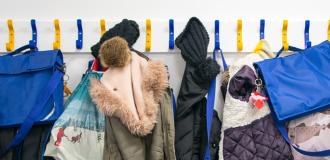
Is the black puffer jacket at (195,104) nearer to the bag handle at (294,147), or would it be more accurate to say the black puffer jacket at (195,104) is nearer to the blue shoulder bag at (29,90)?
the bag handle at (294,147)

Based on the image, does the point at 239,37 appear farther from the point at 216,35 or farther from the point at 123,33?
the point at 123,33

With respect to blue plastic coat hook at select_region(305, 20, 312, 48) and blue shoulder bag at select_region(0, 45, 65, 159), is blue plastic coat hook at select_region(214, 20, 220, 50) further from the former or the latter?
blue shoulder bag at select_region(0, 45, 65, 159)

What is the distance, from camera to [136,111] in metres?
1.06

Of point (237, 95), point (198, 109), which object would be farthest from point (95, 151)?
point (237, 95)

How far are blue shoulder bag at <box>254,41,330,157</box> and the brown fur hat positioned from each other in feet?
1.48

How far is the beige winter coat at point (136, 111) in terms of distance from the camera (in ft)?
3.40

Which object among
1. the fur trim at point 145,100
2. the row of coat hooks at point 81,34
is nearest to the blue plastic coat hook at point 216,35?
the row of coat hooks at point 81,34

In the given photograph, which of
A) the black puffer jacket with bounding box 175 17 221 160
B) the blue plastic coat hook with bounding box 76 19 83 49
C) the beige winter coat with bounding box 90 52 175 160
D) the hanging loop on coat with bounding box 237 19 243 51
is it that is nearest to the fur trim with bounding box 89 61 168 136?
Answer: the beige winter coat with bounding box 90 52 175 160

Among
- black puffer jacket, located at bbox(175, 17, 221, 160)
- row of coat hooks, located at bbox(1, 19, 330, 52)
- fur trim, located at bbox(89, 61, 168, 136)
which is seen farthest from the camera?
row of coat hooks, located at bbox(1, 19, 330, 52)

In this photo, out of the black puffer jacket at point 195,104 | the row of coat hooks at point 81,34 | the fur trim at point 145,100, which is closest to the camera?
the fur trim at point 145,100

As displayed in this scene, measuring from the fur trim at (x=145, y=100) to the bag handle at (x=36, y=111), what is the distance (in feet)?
0.43

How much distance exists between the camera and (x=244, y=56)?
129 cm

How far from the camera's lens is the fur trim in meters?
1.03

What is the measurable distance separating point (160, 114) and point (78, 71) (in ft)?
1.26
